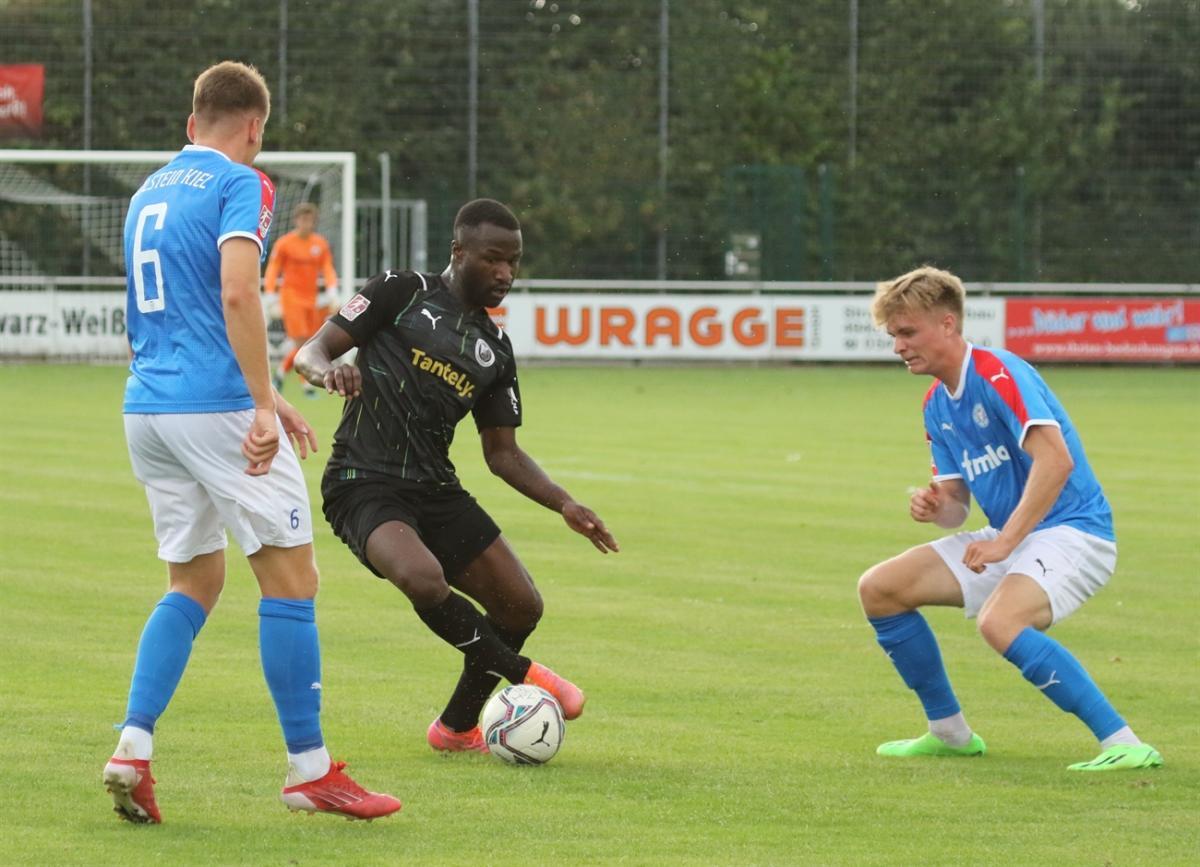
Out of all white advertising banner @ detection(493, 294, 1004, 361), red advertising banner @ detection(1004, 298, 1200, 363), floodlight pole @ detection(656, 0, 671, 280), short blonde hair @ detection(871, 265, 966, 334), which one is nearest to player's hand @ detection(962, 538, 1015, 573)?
short blonde hair @ detection(871, 265, 966, 334)

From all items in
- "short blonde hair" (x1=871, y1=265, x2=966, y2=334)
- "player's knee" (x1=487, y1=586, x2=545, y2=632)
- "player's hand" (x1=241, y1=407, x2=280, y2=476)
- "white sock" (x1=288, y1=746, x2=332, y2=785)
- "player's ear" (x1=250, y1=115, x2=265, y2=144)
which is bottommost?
"white sock" (x1=288, y1=746, x2=332, y2=785)

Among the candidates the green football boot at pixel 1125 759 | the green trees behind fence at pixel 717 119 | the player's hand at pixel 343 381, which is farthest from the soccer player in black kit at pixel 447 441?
the green trees behind fence at pixel 717 119

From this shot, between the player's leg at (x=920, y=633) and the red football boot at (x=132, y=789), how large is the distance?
2.44m

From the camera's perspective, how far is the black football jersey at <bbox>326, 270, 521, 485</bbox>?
21.5 feet

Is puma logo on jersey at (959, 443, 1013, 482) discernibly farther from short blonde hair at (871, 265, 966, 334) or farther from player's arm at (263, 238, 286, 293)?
player's arm at (263, 238, 286, 293)

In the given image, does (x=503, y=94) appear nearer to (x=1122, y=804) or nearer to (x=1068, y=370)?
(x=1068, y=370)

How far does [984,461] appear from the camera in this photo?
6.61 m

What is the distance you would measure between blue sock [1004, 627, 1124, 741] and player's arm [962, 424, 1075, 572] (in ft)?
0.98

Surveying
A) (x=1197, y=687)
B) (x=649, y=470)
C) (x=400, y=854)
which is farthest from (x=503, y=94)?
(x=400, y=854)

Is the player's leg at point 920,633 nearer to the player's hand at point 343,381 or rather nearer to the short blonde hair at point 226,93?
the player's hand at point 343,381

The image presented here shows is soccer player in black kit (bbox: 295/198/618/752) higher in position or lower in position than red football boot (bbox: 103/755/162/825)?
higher

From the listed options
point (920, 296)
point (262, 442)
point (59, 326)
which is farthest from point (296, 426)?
point (59, 326)

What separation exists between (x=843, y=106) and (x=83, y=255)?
13.5 meters

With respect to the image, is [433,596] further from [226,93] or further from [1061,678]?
[1061,678]
